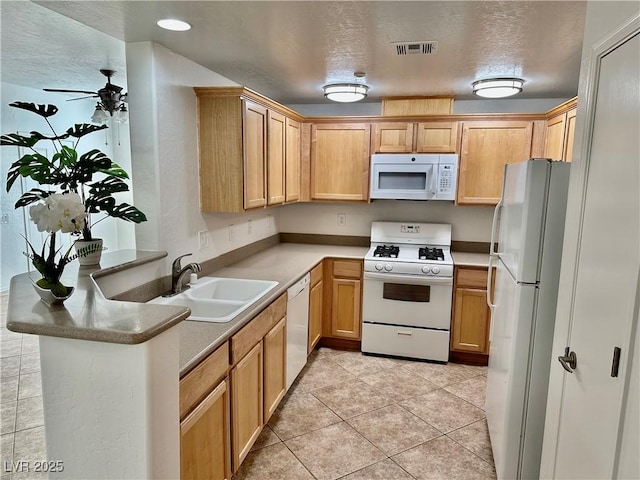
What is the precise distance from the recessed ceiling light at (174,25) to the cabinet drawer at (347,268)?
7.47ft

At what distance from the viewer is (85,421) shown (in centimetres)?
125

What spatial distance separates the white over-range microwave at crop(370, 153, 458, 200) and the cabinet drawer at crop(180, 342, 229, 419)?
241 cm

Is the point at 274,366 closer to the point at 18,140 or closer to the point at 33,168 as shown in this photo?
the point at 33,168

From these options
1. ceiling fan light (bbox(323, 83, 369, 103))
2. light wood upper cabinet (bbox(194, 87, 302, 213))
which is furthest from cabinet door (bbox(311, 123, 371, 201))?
light wood upper cabinet (bbox(194, 87, 302, 213))

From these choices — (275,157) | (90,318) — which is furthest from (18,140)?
(275,157)

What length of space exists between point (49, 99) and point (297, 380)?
14.8ft

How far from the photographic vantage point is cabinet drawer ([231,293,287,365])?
1.98 metres

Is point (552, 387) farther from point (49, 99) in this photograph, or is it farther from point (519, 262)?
point (49, 99)

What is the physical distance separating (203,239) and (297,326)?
0.93 metres

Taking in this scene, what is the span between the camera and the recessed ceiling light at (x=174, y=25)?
2.05 metres

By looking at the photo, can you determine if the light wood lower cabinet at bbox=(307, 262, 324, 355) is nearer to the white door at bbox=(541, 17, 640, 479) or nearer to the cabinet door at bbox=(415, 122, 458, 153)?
the cabinet door at bbox=(415, 122, 458, 153)

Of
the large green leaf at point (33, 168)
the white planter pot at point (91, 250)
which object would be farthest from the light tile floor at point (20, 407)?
the large green leaf at point (33, 168)

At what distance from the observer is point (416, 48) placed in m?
2.40

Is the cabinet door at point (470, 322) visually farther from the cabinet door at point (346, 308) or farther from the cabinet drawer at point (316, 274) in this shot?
the cabinet drawer at point (316, 274)
